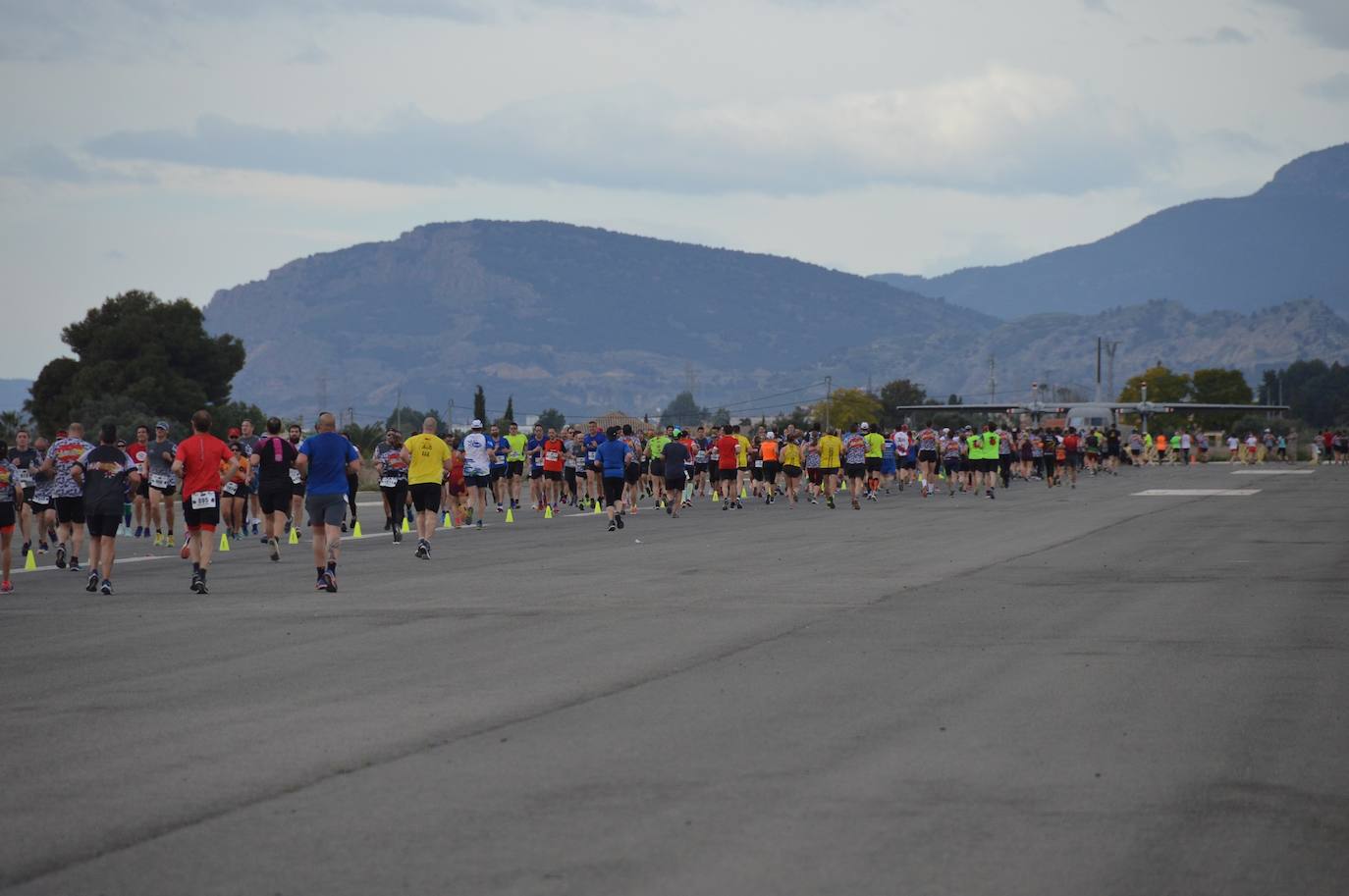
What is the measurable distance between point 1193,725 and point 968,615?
523 centimetres

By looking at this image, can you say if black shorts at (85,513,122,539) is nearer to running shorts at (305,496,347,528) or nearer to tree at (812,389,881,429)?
running shorts at (305,496,347,528)

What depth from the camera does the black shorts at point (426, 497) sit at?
21.5 metres

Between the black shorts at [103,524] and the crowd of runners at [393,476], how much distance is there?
0.02 m

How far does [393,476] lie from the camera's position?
2717cm

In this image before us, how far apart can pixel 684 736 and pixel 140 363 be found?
7718cm

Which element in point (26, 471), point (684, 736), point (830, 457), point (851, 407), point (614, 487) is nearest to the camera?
point (684, 736)

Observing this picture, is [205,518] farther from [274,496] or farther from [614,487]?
[614,487]

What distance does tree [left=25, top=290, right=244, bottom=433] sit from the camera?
7938cm

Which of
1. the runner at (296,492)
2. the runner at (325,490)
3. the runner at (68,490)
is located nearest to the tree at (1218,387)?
the runner at (296,492)

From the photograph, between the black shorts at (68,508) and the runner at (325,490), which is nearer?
the runner at (325,490)

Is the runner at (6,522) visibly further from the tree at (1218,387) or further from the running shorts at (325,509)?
the tree at (1218,387)

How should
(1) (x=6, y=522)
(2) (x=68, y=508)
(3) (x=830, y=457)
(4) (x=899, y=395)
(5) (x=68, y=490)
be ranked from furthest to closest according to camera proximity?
(4) (x=899, y=395), (3) (x=830, y=457), (2) (x=68, y=508), (5) (x=68, y=490), (1) (x=6, y=522)

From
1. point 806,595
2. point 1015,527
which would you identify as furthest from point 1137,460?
point 806,595

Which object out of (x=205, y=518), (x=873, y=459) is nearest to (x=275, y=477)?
(x=205, y=518)
